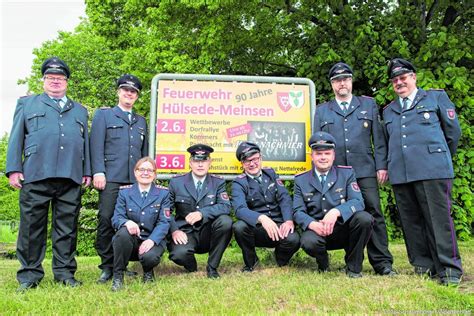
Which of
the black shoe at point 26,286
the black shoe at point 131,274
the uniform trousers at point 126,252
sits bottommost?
the black shoe at point 131,274

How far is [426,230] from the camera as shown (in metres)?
4.94

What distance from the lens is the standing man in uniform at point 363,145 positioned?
5.34m

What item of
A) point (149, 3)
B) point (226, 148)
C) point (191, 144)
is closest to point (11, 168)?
point (191, 144)

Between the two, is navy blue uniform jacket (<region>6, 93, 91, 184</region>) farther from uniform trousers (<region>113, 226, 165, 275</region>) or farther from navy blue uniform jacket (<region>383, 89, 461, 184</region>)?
navy blue uniform jacket (<region>383, 89, 461, 184</region>)

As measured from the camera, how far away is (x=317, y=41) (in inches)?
426

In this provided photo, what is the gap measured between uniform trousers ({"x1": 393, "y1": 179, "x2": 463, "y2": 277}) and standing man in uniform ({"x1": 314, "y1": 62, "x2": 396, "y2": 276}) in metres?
0.30

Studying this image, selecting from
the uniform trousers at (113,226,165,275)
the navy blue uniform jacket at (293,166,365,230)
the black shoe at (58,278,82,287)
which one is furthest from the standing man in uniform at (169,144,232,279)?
the black shoe at (58,278,82,287)

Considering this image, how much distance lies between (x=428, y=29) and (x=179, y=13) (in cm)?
593

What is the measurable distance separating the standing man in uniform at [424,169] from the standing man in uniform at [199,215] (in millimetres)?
1944

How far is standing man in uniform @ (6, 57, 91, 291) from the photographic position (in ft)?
16.0

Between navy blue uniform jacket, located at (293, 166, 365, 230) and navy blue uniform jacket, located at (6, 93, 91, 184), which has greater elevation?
navy blue uniform jacket, located at (6, 93, 91, 184)

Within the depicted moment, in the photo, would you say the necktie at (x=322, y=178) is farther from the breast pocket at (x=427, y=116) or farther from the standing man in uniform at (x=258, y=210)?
the breast pocket at (x=427, y=116)

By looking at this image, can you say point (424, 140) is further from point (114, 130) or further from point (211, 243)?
point (114, 130)

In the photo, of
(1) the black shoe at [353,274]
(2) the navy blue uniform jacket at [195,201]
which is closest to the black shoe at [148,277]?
(2) the navy blue uniform jacket at [195,201]
